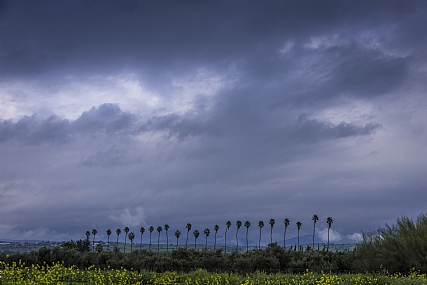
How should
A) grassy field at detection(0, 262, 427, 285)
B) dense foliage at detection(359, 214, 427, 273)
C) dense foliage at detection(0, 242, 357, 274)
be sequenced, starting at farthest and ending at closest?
dense foliage at detection(0, 242, 357, 274) < dense foliage at detection(359, 214, 427, 273) < grassy field at detection(0, 262, 427, 285)

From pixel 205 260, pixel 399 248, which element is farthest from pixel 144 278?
pixel 205 260

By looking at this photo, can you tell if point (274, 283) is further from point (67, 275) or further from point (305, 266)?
point (305, 266)

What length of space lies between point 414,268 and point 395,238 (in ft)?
13.8

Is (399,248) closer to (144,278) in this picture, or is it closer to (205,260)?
(144,278)

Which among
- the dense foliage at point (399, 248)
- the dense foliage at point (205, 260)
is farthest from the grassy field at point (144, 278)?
the dense foliage at point (205, 260)

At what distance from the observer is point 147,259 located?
58344 millimetres

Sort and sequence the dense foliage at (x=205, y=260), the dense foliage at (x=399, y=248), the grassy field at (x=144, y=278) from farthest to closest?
1. the dense foliage at (x=205, y=260)
2. the dense foliage at (x=399, y=248)
3. the grassy field at (x=144, y=278)

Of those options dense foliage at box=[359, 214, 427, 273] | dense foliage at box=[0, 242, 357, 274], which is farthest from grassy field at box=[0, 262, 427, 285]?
dense foliage at box=[0, 242, 357, 274]

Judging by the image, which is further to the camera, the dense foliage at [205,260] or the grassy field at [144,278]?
the dense foliage at [205,260]

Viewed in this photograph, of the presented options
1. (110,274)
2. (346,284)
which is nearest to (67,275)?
(110,274)

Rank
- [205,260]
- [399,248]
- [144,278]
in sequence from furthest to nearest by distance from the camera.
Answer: [205,260], [399,248], [144,278]

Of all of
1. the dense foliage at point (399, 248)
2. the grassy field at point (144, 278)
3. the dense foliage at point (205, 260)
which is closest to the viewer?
the grassy field at point (144, 278)

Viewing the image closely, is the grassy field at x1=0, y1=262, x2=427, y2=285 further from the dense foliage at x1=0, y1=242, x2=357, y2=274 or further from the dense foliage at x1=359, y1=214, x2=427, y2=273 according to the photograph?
the dense foliage at x1=0, y1=242, x2=357, y2=274

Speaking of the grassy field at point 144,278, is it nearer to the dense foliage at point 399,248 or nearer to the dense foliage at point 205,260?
the dense foliage at point 399,248
